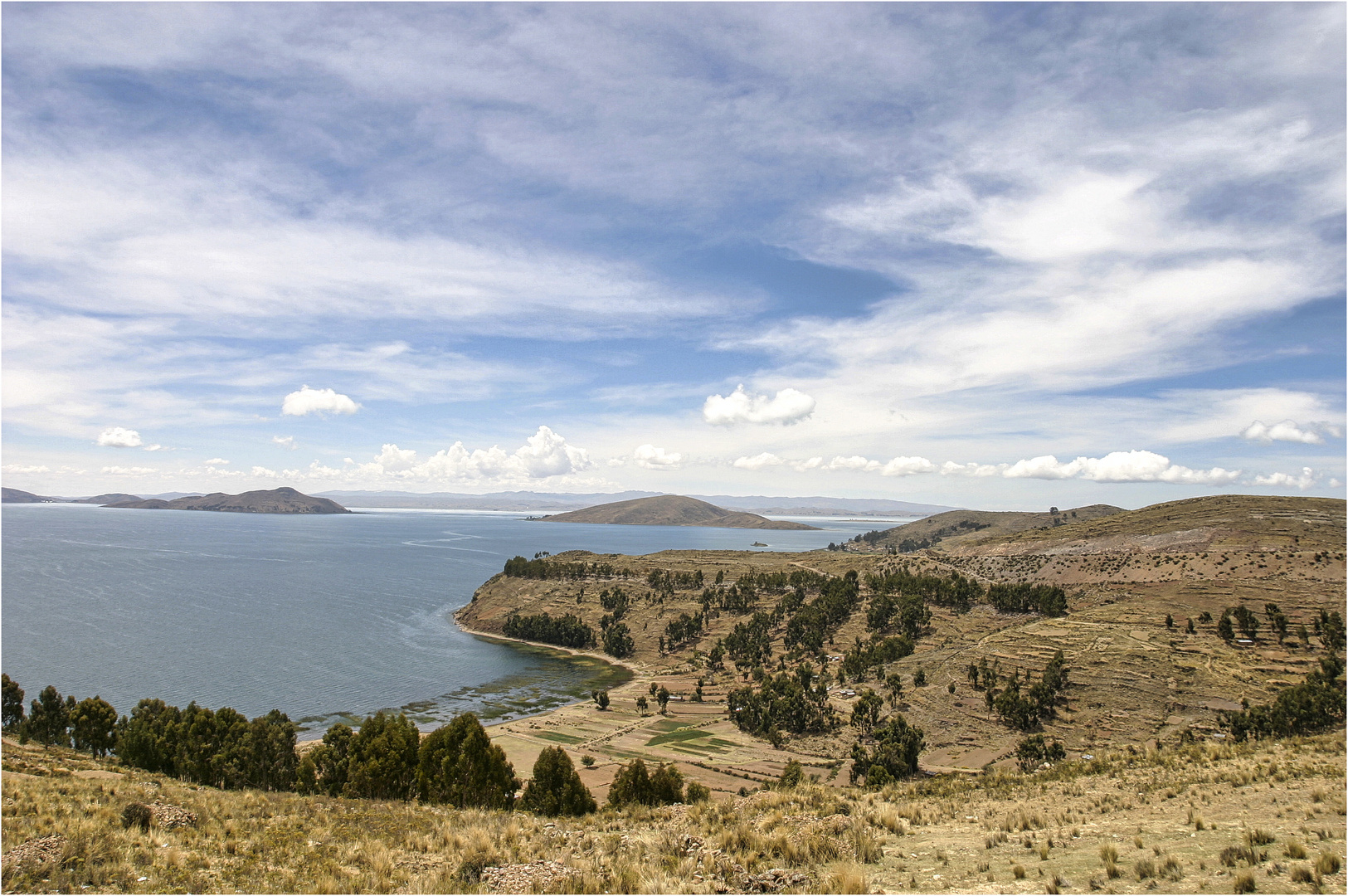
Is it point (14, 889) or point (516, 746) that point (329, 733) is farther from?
point (14, 889)

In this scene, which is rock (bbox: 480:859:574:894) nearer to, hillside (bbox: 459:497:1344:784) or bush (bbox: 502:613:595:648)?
hillside (bbox: 459:497:1344:784)

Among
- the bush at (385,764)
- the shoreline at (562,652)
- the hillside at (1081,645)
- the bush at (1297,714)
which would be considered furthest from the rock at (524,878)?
the shoreline at (562,652)

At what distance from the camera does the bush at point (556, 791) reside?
4625cm

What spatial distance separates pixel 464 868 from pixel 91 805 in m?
17.1

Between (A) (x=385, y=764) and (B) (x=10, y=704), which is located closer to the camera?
(A) (x=385, y=764)

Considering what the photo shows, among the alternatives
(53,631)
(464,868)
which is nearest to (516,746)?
(464,868)

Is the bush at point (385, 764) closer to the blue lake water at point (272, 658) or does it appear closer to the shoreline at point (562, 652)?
the blue lake water at point (272, 658)

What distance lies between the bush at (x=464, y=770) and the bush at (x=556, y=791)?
1.16 m

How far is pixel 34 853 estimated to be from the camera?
1711 cm

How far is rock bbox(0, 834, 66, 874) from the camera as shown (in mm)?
16453

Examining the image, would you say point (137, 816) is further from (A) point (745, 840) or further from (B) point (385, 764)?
(B) point (385, 764)

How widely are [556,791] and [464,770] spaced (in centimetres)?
760

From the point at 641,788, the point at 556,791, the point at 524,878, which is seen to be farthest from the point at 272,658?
the point at 524,878

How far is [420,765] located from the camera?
5125 centimetres
